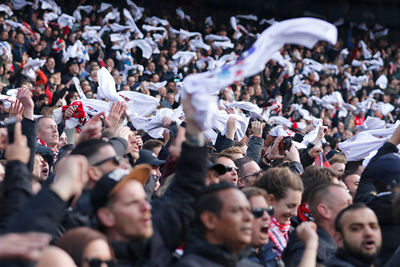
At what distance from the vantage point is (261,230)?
3906 millimetres

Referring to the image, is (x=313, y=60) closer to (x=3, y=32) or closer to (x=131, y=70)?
(x=131, y=70)

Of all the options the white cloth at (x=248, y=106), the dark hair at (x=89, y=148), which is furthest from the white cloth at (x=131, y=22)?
the dark hair at (x=89, y=148)

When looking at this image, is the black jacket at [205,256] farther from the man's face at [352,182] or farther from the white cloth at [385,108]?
the white cloth at [385,108]

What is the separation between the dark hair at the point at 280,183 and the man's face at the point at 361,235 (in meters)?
0.67

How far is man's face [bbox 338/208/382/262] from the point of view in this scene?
380 cm

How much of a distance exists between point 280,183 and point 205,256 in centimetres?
157

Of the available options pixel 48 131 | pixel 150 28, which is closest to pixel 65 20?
pixel 150 28

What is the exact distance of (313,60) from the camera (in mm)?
19734

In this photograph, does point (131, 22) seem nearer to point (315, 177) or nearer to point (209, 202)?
point (315, 177)

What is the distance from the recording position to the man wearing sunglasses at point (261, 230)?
3.88m

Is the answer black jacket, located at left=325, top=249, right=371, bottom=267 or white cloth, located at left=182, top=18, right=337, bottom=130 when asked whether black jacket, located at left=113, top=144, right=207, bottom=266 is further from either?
black jacket, located at left=325, top=249, right=371, bottom=267

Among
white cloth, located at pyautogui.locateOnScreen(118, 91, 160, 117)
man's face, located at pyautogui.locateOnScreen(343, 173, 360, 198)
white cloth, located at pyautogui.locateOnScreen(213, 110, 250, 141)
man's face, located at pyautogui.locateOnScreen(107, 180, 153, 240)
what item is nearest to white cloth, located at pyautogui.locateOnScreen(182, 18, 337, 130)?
man's face, located at pyautogui.locateOnScreen(107, 180, 153, 240)

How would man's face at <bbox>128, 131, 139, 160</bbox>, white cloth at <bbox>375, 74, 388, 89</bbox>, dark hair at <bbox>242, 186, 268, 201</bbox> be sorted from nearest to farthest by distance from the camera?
dark hair at <bbox>242, 186, 268, 201</bbox> → man's face at <bbox>128, 131, 139, 160</bbox> → white cloth at <bbox>375, 74, 388, 89</bbox>

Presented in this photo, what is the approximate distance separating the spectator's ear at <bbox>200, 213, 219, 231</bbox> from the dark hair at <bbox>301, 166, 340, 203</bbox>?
1910mm
